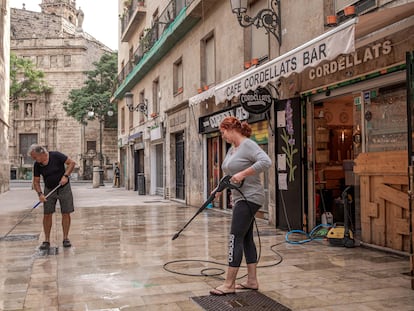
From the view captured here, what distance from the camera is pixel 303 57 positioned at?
6.54m

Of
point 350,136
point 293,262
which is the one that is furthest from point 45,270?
point 350,136

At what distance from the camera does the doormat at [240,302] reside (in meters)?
4.20

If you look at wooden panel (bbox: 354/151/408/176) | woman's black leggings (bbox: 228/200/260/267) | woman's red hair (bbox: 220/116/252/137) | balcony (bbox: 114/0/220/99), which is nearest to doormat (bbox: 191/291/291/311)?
woman's black leggings (bbox: 228/200/260/267)

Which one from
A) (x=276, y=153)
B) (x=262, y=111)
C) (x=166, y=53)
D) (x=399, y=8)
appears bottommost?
(x=276, y=153)

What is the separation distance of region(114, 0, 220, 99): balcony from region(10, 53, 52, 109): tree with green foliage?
24.4 m

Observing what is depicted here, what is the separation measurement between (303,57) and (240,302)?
11.8ft

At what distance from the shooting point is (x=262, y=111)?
9453 millimetres

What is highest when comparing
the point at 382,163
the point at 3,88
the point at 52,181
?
the point at 3,88

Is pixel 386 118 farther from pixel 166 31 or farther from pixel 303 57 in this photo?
pixel 166 31

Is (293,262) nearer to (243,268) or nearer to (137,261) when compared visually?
(243,268)

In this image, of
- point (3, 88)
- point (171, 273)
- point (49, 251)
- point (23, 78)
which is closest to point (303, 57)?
point (171, 273)

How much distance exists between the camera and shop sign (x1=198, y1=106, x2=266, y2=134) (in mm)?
10836

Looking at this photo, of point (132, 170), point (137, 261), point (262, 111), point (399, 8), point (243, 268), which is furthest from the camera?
point (132, 170)

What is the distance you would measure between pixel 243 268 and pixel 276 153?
4.04 m
